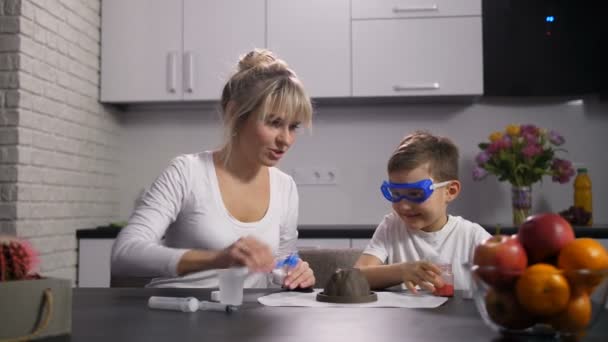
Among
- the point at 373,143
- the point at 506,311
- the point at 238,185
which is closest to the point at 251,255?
the point at 506,311

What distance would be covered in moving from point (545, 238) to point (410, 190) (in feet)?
3.07

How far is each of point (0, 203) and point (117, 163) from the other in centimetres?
107

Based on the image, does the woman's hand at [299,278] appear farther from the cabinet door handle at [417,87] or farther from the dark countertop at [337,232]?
the cabinet door handle at [417,87]

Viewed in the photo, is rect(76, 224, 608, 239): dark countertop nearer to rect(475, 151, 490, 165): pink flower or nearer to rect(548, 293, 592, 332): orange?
rect(475, 151, 490, 165): pink flower

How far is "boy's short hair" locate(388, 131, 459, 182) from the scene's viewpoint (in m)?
1.84

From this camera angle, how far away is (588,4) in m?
3.17

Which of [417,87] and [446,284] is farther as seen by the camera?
[417,87]

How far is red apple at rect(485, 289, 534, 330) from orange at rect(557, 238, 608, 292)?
2.9 inches

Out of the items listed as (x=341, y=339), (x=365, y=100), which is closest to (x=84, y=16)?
(x=365, y=100)

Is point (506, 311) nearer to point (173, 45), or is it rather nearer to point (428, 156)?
point (428, 156)

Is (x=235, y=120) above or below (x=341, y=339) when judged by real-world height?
above

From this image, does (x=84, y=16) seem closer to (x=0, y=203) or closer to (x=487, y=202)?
(x=0, y=203)

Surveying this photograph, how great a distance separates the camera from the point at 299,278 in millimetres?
1472

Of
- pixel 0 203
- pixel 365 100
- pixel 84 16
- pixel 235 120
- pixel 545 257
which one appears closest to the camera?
pixel 545 257
